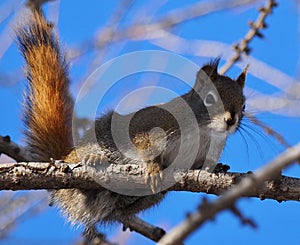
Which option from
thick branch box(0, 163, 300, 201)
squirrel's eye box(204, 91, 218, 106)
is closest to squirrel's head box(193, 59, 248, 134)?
squirrel's eye box(204, 91, 218, 106)

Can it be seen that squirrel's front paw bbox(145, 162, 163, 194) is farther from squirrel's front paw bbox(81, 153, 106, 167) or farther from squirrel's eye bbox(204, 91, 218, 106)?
squirrel's eye bbox(204, 91, 218, 106)

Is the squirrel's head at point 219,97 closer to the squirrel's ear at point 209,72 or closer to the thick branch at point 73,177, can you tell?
the squirrel's ear at point 209,72

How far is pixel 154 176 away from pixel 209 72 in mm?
684

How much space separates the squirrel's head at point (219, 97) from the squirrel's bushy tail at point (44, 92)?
2.19 feet

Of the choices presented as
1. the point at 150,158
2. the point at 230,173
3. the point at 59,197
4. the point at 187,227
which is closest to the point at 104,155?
the point at 150,158

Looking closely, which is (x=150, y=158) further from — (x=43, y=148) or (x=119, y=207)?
(x=43, y=148)

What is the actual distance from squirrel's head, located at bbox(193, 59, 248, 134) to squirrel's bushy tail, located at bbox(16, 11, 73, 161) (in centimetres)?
67

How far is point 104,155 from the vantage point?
254 centimetres

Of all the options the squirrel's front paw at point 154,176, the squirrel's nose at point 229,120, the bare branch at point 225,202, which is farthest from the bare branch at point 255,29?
the bare branch at point 225,202

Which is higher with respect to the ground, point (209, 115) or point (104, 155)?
point (209, 115)

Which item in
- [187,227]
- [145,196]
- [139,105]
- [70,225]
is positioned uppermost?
[139,105]

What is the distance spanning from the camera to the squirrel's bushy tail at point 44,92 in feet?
8.83

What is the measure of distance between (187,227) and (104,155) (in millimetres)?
1763

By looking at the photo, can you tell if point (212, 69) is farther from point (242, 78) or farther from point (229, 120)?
point (229, 120)
